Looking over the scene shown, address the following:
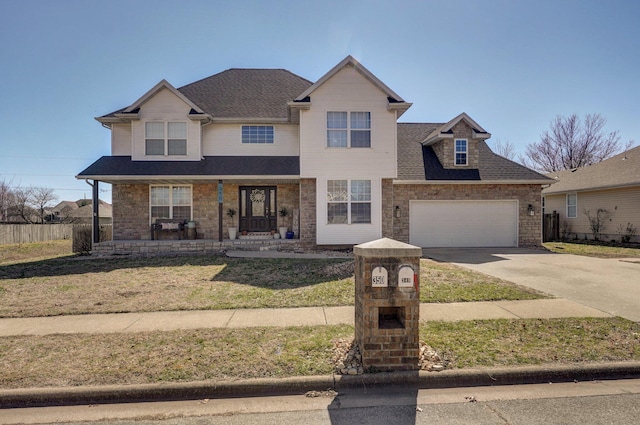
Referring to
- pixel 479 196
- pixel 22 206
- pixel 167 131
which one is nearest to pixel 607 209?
pixel 479 196

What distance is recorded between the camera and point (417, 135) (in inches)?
744

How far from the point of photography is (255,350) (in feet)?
14.6

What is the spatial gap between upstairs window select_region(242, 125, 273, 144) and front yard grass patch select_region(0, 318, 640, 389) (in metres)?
11.3

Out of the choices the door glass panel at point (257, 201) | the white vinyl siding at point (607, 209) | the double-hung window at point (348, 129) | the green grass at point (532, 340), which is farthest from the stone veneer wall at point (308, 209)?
the white vinyl siding at point (607, 209)

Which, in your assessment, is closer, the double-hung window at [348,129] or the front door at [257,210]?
the double-hung window at [348,129]

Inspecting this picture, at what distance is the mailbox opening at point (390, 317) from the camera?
4.15 metres

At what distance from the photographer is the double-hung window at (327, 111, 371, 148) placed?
1360 centimetres

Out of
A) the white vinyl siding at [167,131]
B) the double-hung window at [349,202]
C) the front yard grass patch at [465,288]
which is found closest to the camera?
the front yard grass patch at [465,288]

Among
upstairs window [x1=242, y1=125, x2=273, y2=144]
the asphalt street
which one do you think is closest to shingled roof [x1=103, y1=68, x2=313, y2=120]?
upstairs window [x1=242, y1=125, x2=273, y2=144]

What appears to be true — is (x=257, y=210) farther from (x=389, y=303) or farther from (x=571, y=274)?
(x=389, y=303)

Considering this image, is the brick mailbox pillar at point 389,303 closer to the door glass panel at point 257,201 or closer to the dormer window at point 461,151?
the door glass panel at point 257,201

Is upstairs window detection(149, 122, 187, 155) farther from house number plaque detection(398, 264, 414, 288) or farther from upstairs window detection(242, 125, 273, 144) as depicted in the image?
house number plaque detection(398, 264, 414, 288)

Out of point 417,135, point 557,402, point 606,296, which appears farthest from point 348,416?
point 417,135

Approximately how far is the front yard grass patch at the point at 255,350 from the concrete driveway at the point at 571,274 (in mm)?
1685
